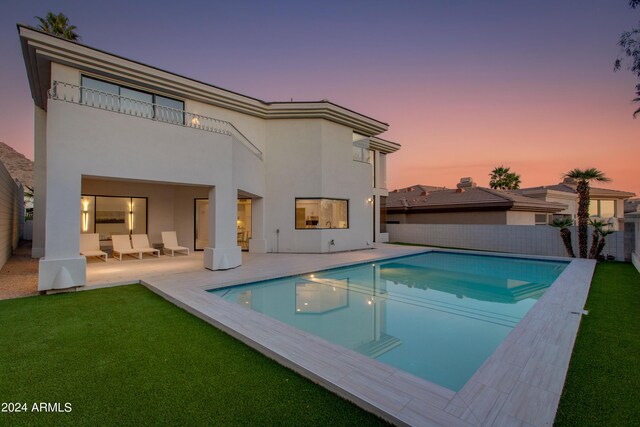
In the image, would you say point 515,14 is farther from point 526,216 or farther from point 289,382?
point 289,382

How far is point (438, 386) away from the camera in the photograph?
3076 millimetres

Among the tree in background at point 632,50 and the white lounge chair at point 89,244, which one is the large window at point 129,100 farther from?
the tree in background at point 632,50

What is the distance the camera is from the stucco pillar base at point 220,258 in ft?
31.3

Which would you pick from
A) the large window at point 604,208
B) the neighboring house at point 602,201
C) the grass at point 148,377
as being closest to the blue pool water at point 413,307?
the grass at point 148,377

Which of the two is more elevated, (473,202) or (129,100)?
(129,100)

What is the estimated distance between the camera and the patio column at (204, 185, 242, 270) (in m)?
9.59

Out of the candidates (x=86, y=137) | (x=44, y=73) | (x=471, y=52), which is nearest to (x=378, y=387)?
(x=86, y=137)

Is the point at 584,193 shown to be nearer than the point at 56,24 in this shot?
Yes

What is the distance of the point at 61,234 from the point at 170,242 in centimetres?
637

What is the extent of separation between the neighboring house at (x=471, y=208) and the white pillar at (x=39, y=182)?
21006 millimetres

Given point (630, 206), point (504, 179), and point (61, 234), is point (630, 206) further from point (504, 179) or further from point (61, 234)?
point (61, 234)

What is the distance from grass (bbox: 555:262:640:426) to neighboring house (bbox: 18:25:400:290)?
8.83 metres

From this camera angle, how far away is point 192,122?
11.8 m

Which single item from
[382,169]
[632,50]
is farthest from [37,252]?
[632,50]
